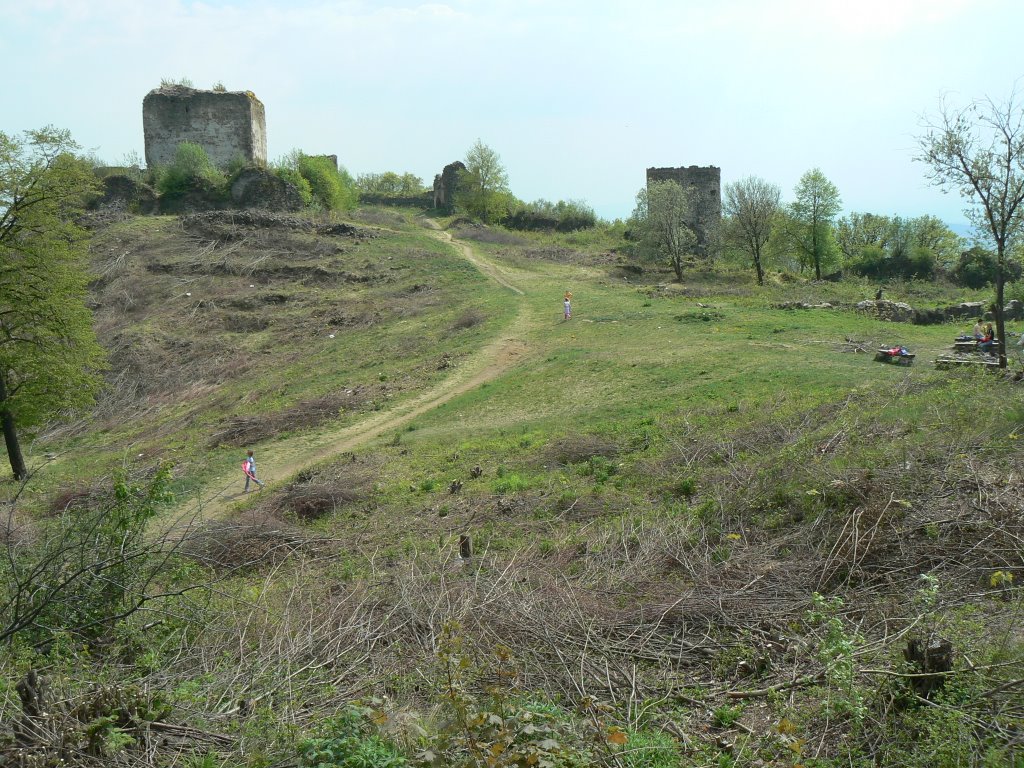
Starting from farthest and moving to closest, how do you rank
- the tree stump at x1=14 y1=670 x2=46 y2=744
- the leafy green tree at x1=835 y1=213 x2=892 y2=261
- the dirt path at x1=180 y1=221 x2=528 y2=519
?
1. the leafy green tree at x1=835 y1=213 x2=892 y2=261
2. the dirt path at x1=180 y1=221 x2=528 y2=519
3. the tree stump at x1=14 y1=670 x2=46 y2=744

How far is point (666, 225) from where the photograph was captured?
36469 millimetres

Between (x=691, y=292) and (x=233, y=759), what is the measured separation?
2921 centimetres

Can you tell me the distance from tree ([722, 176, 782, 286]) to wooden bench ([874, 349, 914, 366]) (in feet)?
59.7

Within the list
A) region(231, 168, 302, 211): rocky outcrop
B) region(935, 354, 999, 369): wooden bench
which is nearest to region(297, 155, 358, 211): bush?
region(231, 168, 302, 211): rocky outcrop

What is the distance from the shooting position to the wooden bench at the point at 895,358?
1803 cm

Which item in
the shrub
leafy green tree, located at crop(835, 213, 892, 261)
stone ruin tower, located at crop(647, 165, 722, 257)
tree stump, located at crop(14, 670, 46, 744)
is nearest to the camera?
the shrub

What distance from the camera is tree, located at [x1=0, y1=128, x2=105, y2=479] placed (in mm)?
17250

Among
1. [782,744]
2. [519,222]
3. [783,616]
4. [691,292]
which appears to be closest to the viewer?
[782,744]

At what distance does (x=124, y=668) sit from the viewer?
6.01 metres

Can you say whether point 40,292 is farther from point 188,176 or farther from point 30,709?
point 188,176

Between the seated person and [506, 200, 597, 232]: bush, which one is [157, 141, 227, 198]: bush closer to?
[506, 200, 597, 232]: bush

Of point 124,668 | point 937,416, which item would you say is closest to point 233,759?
point 124,668

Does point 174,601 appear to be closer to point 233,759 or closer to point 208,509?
point 233,759

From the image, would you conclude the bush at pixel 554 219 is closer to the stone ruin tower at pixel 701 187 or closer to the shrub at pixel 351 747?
the stone ruin tower at pixel 701 187
